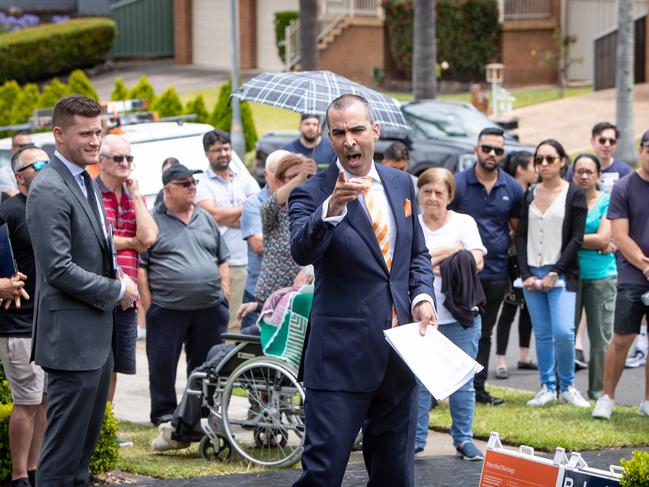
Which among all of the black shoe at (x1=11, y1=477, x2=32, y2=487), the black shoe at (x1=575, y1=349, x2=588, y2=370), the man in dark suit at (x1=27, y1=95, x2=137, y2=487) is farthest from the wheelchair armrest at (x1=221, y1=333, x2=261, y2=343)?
the black shoe at (x1=575, y1=349, x2=588, y2=370)

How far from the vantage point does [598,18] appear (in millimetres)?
35000

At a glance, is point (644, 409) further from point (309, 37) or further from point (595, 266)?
point (309, 37)

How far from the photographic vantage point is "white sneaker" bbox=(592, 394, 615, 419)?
9297 millimetres

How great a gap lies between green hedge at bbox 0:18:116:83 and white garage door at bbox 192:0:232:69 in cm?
362

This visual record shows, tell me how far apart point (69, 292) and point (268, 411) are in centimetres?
261

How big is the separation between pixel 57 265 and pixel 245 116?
20110 mm

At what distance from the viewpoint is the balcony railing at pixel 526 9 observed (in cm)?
3538

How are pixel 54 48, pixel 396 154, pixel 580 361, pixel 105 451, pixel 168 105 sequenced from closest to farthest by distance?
pixel 105 451 → pixel 396 154 → pixel 580 361 → pixel 168 105 → pixel 54 48

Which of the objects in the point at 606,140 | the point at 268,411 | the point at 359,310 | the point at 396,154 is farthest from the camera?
the point at 606,140

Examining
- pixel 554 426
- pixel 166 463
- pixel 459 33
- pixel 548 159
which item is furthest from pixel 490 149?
pixel 459 33

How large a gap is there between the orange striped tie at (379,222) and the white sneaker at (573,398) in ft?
15.1

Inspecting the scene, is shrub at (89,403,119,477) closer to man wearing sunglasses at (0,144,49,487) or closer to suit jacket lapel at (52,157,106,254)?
man wearing sunglasses at (0,144,49,487)

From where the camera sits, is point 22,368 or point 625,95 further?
point 625,95

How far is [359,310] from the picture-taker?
18.8 feet
